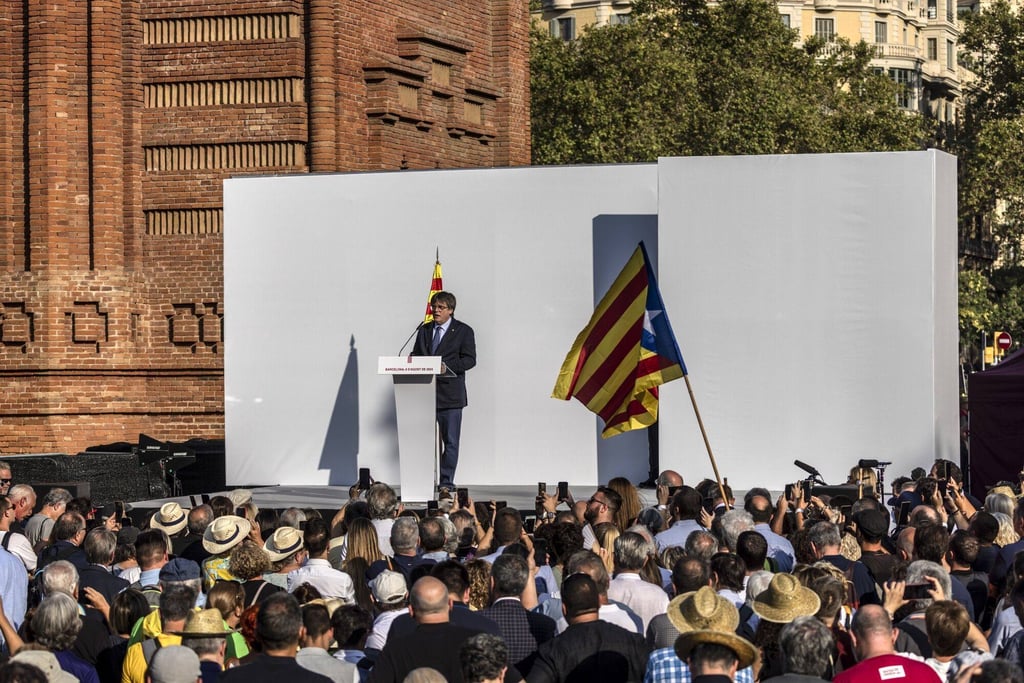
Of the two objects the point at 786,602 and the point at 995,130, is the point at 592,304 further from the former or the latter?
the point at 995,130

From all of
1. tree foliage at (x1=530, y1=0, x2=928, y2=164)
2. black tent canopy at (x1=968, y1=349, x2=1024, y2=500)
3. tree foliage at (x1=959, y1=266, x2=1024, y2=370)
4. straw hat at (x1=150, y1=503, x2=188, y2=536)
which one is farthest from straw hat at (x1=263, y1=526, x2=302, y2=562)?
tree foliage at (x1=959, y1=266, x2=1024, y2=370)

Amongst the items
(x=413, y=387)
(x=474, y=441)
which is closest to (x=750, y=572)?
(x=413, y=387)

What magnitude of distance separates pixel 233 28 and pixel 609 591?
54.1 ft

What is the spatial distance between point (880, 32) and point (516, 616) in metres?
98.4

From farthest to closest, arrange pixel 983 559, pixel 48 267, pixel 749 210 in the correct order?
pixel 48 267
pixel 749 210
pixel 983 559

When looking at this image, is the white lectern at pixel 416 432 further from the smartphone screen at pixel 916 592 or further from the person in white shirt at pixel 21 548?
the smartphone screen at pixel 916 592

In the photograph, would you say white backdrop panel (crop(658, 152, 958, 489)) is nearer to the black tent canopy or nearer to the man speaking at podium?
the black tent canopy

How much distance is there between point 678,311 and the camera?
1808cm

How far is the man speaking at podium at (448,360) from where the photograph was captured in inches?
660

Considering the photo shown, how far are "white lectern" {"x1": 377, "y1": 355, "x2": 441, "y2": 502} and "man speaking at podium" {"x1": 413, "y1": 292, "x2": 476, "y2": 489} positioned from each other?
0.26 meters

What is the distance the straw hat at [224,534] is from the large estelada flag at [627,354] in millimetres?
5513

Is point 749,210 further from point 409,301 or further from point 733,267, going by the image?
point 409,301

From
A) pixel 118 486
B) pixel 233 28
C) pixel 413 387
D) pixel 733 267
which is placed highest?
pixel 233 28

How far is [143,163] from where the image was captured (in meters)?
24.1
